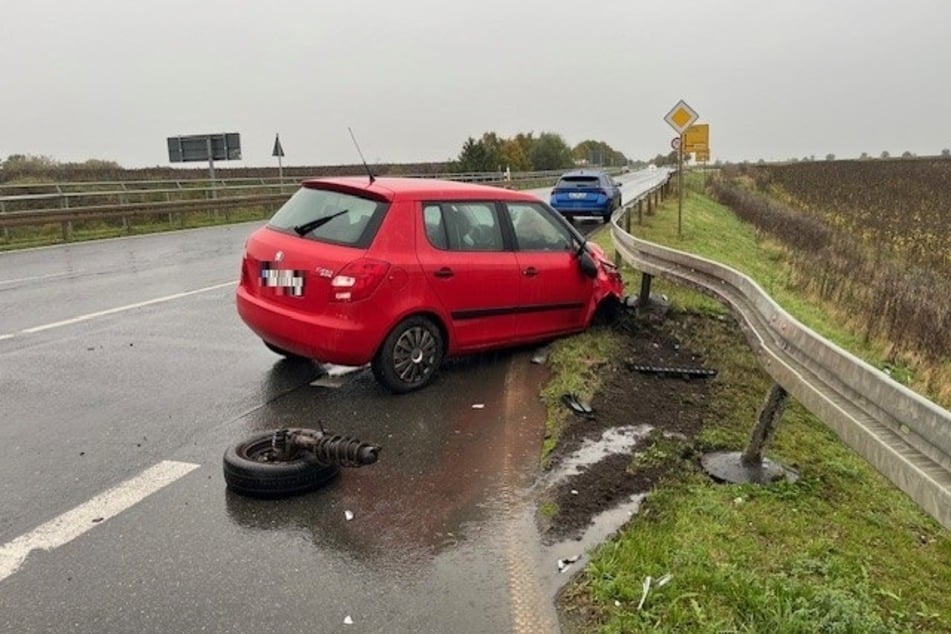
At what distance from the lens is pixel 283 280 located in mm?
5848

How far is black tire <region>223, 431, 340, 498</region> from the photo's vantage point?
4.13 m

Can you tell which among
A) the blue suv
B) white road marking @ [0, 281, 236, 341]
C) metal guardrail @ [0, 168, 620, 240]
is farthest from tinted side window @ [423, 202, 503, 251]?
the blue suv

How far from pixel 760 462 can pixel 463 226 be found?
10.3 feet

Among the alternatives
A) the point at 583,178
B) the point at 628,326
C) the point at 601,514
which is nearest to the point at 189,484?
the point at 601,514

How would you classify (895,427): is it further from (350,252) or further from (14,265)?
(14,265)

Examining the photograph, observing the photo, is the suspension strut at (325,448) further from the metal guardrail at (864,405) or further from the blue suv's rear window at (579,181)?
the blue suv's rear window at (579,181)

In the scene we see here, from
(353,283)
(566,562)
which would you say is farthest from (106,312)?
(566,562)

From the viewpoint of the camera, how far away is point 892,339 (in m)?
10.9

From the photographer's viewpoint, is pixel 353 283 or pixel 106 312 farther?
pixel 106 312

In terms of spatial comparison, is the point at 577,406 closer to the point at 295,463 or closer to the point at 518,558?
the point at 518,558

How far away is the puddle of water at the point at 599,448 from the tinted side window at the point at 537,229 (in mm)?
2268

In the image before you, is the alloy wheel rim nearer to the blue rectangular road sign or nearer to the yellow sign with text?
the blue rectangular road sign

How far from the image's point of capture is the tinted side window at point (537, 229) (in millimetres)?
6969

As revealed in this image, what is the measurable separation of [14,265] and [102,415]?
10.2 metres
